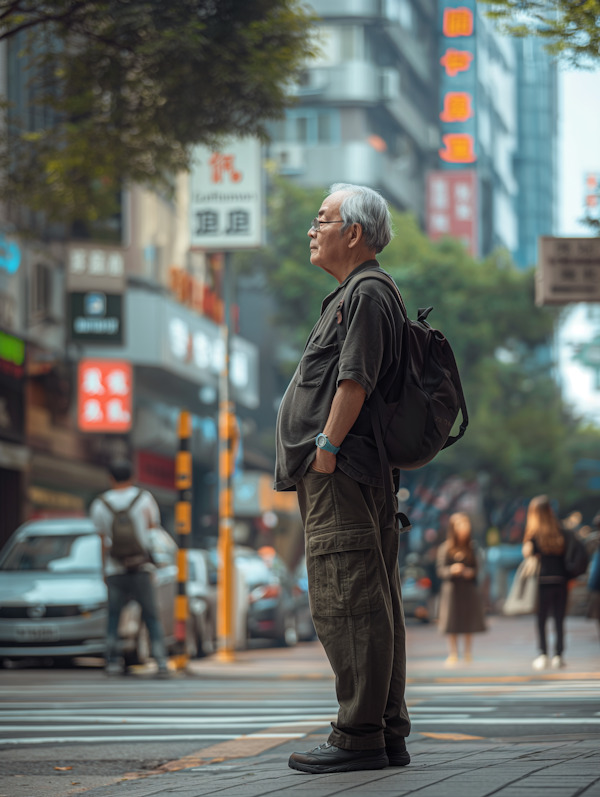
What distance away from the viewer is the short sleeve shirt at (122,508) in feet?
40.4

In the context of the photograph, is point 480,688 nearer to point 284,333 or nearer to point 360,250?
point 360,250

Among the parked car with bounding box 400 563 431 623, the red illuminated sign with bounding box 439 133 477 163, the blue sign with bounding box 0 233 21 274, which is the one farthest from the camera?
the red illuminated sign with bounding box 439 133 477 163

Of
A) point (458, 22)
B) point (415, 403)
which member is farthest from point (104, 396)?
point (458, 22)

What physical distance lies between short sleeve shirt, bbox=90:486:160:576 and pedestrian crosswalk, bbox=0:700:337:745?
9.54ft

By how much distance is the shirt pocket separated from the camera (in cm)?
495

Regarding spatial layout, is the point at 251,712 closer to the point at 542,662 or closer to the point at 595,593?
the point at 542,662

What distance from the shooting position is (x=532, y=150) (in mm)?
118062

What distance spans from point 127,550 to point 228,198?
749cm

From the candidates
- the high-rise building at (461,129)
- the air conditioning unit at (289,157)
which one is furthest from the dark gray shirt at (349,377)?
the high-rise building at (461,129)

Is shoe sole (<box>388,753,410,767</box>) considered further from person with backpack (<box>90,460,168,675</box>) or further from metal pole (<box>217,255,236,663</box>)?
metal pole (<box>217,255,236,663</box>)

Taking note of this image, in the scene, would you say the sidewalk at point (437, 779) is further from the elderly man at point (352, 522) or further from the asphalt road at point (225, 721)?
the elderly man at point (352, 522)

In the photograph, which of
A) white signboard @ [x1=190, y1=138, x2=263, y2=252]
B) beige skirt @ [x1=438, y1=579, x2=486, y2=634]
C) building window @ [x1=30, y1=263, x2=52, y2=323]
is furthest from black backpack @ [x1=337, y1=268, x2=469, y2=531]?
building window @ [x1=30, y1=263, x2=52, y2=323]

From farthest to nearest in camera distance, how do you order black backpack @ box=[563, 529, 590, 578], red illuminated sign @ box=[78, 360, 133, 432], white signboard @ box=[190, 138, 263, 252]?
red illuminated sign @ box=[78, 360, 133, 432] < white signboard @ box=[190, 138, 263, 252] < black backpack @ box=[563, 529, 590, 578]

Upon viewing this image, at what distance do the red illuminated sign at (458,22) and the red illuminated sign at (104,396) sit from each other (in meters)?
50.4
